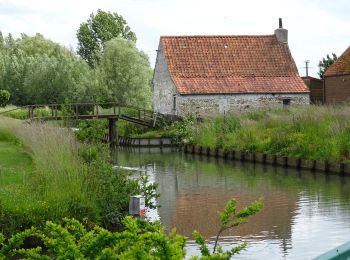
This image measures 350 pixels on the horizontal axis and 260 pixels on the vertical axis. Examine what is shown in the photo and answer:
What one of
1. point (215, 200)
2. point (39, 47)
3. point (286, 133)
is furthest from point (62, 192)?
point (39, 47)

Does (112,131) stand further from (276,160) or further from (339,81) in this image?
(276,160)

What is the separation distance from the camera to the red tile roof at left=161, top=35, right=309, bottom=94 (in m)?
53.8

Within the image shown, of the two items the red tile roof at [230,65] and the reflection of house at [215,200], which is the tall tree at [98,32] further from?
the reflection of house at [215,200]

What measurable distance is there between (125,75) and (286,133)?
38514mm

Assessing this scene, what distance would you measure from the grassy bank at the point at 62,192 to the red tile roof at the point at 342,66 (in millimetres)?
36472

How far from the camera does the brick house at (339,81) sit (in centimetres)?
5159

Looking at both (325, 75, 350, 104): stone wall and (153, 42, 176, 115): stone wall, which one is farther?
(153, 42, 176, 115): stone wall

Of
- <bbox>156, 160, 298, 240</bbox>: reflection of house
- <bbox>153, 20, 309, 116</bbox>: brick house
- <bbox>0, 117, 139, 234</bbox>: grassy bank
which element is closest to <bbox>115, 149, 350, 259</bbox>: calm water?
<bbox>156, 160, 298, 240</bbox>: reflection of house

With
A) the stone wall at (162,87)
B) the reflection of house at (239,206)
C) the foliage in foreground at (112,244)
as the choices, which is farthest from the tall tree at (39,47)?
the foliage in foreground at (112,244)

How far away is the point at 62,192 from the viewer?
15141 mm

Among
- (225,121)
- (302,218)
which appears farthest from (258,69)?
(302,218)

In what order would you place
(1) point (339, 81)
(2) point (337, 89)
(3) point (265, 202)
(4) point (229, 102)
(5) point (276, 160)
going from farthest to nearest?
(4) point (229, 102) → (2) point (337, 89) → (1) point (339, 81) → (5) point (276, 160) → (3) point (265, 202)

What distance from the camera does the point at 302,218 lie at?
18328mm

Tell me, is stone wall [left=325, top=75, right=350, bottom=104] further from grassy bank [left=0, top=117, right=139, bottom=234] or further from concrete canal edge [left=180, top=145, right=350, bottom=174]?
grassy bank [left=0, top=117, right=139, bottom=234]
